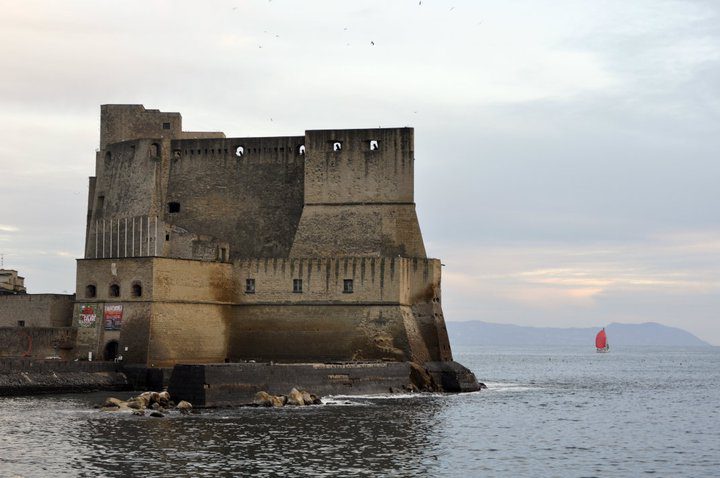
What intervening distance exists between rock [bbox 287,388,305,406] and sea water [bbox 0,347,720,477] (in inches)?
32.9

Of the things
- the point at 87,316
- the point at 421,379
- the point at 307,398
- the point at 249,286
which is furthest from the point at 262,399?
the point at 249,286

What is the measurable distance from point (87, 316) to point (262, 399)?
10.6 m

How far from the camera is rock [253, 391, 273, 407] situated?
35156 millimetres

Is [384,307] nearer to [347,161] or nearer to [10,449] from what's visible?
[347,161]

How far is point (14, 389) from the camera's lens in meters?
37.5

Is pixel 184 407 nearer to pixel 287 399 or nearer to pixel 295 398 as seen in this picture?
pixel 287 399

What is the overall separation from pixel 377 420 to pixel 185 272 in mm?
→ 13537

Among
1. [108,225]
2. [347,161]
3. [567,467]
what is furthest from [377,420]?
[108,225]

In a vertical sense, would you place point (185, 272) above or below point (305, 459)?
above

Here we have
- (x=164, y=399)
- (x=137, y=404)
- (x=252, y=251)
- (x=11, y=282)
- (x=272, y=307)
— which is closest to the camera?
(x=137, y=404)

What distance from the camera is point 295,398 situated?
118 ft

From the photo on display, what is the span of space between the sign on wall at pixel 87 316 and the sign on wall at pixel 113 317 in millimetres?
556

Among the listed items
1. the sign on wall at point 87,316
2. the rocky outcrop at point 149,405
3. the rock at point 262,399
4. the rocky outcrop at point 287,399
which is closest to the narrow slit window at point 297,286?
the sign on wall at point 87,316

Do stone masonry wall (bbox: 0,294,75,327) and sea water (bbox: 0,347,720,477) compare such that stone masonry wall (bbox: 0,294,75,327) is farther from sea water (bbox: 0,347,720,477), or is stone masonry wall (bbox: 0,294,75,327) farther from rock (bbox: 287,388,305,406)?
rock (bbox: 287,388,305,406)
